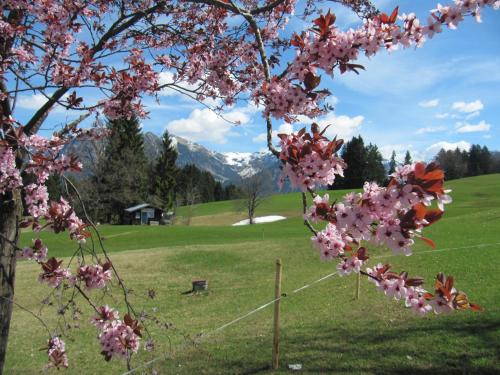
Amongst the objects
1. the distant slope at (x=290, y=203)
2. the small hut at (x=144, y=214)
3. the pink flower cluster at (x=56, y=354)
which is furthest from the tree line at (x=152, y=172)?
the pink flower cluster at (x=56, y=354)

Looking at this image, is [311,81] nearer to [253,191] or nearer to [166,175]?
[253,191]

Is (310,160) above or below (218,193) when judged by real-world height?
below

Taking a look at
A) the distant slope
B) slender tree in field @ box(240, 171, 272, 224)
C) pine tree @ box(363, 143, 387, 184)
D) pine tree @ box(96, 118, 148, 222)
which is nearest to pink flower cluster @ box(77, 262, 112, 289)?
pine tree @ box(96, 118, 148, 222)

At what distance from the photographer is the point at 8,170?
273 centimetres

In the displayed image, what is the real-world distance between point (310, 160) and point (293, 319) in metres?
7.02

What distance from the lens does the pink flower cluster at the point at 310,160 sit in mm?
1752

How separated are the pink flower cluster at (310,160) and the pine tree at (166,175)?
2079 inches

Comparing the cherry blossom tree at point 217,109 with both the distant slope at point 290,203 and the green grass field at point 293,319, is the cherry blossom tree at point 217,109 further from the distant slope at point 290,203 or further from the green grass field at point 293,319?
the distant slope at point 290,203

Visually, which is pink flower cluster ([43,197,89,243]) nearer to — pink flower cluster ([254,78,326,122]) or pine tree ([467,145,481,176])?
pink flower cluster ([254,78,326,122])

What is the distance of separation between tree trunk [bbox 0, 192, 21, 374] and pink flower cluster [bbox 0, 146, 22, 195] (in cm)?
51

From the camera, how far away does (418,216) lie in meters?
1.57

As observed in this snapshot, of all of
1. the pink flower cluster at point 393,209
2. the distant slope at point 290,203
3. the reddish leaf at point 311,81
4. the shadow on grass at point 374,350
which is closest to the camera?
the pink flower cluster at point 393,209

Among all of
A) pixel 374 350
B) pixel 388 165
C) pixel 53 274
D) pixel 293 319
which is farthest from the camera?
pixel 388 165

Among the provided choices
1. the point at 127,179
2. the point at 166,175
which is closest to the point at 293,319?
the point at 127,179
